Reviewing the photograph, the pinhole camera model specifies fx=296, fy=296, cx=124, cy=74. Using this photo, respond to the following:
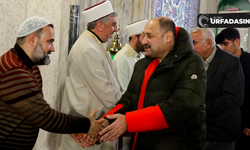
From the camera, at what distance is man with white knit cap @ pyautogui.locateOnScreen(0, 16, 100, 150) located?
2072 mm

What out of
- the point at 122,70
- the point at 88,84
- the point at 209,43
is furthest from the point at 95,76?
the point at 209,43

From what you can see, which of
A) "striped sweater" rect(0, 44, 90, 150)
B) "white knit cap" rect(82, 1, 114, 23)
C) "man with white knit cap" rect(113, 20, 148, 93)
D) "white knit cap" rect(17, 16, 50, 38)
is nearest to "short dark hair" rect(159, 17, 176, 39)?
"white knit cap" rect(17, 16, 50, 38)

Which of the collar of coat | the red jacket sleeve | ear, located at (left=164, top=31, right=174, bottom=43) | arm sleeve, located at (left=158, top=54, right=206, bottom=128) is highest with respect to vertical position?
ear, located at (left=164, top=31, right=174, bottom=43)

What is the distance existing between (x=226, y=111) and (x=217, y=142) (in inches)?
14.7

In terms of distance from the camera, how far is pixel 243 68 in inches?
166

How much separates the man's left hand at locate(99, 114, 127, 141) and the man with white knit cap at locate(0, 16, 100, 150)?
26 cm

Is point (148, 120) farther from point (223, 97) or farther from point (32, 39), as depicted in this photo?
point (223, 97)

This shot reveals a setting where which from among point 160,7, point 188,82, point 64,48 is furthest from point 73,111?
point 160,7

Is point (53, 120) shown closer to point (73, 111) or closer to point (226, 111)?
point (73, 111)

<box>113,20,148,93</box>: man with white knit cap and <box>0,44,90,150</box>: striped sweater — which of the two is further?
<box>113,20,148,93</box>: man with white knit cap

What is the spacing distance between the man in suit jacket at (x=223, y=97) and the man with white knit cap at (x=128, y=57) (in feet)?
3.90

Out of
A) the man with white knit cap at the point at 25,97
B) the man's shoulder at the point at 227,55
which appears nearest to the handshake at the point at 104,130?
the man with white knit cap at the point at 25,97

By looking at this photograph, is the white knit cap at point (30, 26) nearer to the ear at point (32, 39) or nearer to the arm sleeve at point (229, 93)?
the ear at point (32, 39)

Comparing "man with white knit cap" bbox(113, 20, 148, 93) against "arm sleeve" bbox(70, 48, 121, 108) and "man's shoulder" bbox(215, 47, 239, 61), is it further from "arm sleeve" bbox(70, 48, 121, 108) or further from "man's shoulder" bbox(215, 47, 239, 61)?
"man's shoulder" bbox(215, 47, 239, 61)
